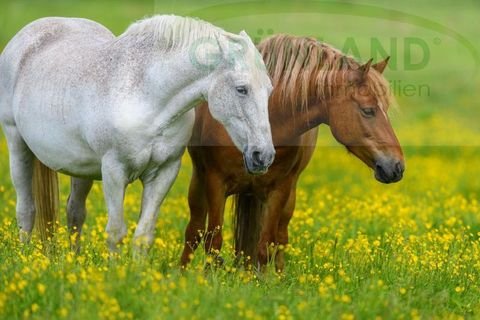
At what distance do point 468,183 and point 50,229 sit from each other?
663 centimetres

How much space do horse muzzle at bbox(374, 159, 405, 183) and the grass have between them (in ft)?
1.79

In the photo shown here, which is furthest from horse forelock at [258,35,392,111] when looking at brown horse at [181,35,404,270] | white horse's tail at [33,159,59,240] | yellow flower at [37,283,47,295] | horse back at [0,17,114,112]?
yellow flower at [37,283,47,295]

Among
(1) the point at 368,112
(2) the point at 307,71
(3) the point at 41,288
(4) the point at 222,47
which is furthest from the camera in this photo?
(2) the point at 307,71

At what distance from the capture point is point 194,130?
7.78 metres

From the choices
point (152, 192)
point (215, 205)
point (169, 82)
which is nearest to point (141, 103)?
point (169, 82)

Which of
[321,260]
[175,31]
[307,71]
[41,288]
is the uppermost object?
[175,31]

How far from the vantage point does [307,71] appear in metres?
7.51

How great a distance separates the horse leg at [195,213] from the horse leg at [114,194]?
0.98 meters

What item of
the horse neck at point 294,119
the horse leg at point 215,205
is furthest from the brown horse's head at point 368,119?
the horse leg at point 215,205

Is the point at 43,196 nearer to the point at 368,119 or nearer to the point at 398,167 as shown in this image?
the point at 368,119

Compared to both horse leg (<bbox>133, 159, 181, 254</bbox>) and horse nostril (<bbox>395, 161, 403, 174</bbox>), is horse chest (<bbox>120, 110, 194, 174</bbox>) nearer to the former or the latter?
horse leg (<bbox>133, 159, 181, 254</bbox>)

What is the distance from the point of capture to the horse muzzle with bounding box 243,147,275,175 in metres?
6.43

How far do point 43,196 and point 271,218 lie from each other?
1991mm

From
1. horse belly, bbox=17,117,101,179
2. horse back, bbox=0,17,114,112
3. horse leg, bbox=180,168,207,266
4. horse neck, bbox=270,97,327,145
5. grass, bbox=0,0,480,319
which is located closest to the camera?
grass, bbox=0,0,480,319
